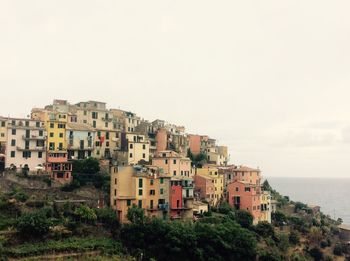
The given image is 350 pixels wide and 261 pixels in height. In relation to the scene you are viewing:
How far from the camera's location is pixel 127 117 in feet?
251

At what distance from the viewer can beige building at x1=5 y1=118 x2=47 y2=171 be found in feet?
181

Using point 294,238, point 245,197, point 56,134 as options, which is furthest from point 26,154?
point 294,238

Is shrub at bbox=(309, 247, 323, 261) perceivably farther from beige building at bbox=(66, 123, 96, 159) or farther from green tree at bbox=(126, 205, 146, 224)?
beige building at bbox=(66, 123, 96, 159)

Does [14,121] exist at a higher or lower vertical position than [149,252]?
higher

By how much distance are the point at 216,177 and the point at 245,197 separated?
244 inches

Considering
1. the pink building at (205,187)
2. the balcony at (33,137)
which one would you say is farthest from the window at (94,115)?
the pink building at (205,187)

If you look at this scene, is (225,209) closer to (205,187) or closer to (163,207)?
(205,187)

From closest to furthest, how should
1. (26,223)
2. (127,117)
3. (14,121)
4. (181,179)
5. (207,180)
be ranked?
(26,223) < (181,179) < (14,121) < (207,180) < (127,117)

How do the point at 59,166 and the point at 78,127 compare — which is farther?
the point at 78,127

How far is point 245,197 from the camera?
63156 mm

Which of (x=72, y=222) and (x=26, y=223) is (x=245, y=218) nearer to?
(x=72, y=222)

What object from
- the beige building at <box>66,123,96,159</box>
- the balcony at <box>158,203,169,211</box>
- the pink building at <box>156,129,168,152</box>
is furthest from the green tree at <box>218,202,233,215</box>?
the beige building at <box>66,123,96,159</box>

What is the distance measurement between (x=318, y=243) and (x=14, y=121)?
52.1 meters

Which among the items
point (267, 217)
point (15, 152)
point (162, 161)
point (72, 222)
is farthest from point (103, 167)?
point (267, 217)
